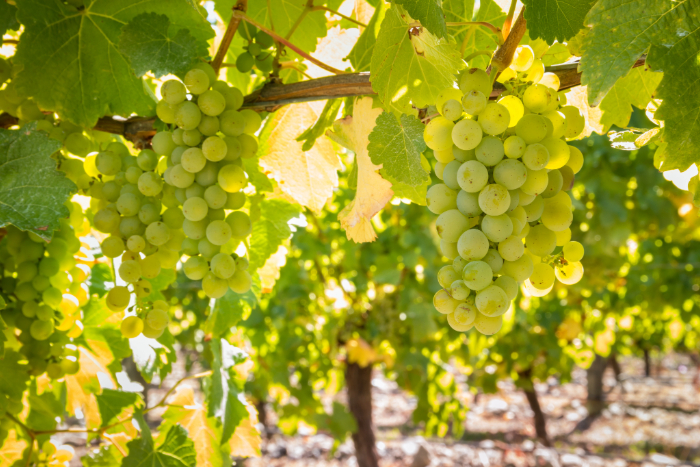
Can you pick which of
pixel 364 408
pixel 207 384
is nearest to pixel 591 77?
pixel 207 384

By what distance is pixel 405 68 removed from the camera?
661 millimetres

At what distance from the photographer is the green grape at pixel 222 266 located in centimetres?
67

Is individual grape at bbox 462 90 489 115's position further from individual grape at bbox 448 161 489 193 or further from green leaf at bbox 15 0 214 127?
green leaf at bbox 15 0 214 127

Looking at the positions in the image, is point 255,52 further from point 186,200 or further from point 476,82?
point 476,82

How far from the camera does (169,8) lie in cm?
76

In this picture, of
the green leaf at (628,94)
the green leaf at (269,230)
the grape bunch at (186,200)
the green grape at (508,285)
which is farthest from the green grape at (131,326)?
the green leaf at (628,94)

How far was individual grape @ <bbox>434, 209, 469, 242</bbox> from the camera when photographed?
0.53 metres

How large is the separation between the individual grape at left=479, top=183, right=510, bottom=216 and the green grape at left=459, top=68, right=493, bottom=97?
0.12 metres

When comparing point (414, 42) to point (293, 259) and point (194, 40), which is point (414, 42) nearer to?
point (194, 40)

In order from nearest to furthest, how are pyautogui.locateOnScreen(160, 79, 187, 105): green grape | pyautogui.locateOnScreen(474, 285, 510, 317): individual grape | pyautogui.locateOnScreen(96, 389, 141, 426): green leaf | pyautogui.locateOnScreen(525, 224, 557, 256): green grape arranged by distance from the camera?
pyautogui.locateOnScreen(474, 285, 510, 317): individual grape, pyautogui.locateOnScreen(525, 224, 557, 256): green grape, pyautogui.locateOnScreen(160, 79, 187, 105): green grape, pyautogui.locateOnScreen(96, 389, 141, 426): green leaf

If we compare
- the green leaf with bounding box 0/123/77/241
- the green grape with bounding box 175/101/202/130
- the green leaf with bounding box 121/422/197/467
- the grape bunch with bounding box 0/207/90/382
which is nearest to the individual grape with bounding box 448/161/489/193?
the green grape with bounding box 175/101/202/130

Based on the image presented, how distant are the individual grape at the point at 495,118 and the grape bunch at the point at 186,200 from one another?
1.12 feet

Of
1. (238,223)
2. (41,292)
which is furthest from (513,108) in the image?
(41,292)

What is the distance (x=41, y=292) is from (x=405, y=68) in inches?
27.4
